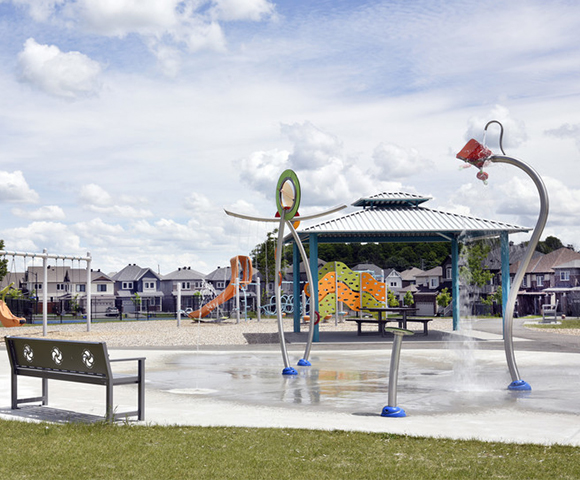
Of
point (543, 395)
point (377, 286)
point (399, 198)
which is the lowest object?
point (543, 395)

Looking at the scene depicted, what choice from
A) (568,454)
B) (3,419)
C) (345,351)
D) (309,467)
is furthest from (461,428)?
(345,351)

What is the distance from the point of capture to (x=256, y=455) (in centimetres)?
649

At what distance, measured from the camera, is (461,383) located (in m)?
11.8

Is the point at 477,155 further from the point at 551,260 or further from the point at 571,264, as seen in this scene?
the point at 551,260

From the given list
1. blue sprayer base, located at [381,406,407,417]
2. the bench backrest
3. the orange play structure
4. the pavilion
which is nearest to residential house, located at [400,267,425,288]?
the orange play structure

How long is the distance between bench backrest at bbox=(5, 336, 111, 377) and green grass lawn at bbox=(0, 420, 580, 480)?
0.80 m

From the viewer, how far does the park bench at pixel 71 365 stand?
26.9ft

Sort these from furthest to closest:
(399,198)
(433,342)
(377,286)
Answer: (377,286) → (399,198) → (433,342)

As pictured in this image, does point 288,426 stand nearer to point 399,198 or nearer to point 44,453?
point 44,453

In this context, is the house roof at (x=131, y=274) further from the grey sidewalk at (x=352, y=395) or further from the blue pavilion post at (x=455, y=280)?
the grey sidewalk at (x=352, y=395)

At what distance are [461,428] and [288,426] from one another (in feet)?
5.98

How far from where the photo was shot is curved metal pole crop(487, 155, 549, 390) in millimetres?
11016

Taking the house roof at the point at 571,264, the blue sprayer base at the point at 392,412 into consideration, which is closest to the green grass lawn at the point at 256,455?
the blue sprayer base at the point at 392,412

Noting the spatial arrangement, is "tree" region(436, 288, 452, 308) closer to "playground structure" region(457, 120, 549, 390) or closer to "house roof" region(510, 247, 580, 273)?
"house roof" region(510, 247, 580, 273)
